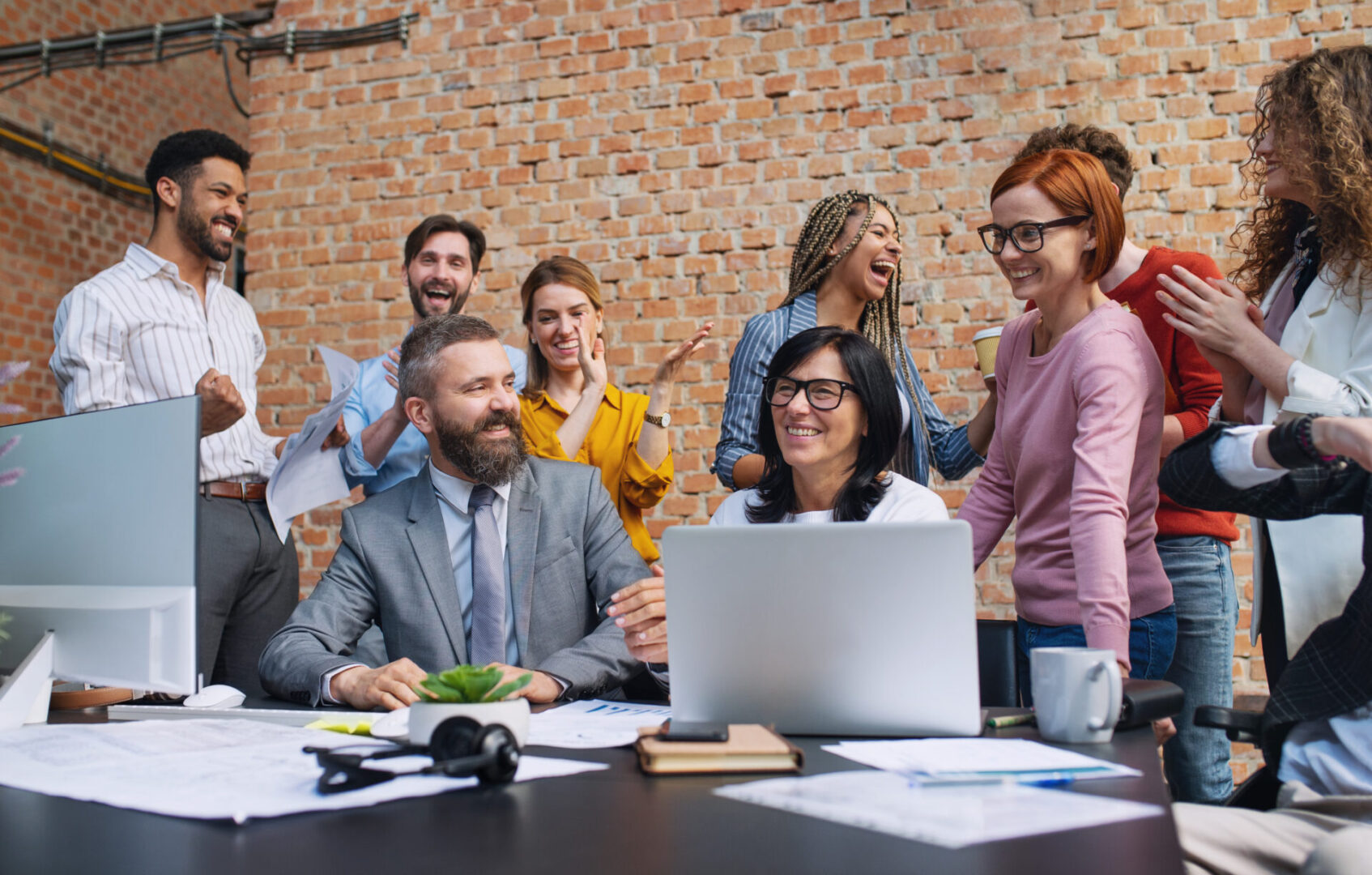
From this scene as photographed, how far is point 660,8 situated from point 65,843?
378 centimetres

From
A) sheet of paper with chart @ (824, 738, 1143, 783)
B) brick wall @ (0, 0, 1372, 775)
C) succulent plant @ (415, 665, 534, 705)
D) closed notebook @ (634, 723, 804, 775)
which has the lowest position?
sheet of paper with chart @ (824, 738, 1143, 783)

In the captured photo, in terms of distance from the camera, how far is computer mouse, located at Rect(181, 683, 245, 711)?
163 cm

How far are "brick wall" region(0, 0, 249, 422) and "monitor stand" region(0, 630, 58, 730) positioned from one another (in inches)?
194

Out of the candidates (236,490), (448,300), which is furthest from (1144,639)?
(236,490)

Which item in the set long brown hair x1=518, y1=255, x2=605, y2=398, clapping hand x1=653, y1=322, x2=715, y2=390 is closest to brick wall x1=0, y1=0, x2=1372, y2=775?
long brown hair x1=518, y1=255, x2=605, y2=398

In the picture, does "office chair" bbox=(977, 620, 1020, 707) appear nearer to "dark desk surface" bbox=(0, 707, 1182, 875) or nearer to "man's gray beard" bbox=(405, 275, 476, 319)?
"dark desk surface" bbox=(0, 707, 1182, 875)

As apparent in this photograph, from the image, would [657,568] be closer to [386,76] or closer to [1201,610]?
[1201,610]

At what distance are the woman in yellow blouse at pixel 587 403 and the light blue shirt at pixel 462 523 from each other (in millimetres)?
545

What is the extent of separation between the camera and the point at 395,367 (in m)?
2.97

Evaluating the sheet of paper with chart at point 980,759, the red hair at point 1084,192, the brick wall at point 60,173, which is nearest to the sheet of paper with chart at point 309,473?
the red hair at point 1084,192

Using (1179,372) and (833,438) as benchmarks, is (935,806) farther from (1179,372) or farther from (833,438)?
(1179,372)

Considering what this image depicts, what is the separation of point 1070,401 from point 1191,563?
0.54 metres

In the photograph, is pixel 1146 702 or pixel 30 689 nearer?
pixel 1146 702

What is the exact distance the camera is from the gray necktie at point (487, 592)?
2.00 meters
